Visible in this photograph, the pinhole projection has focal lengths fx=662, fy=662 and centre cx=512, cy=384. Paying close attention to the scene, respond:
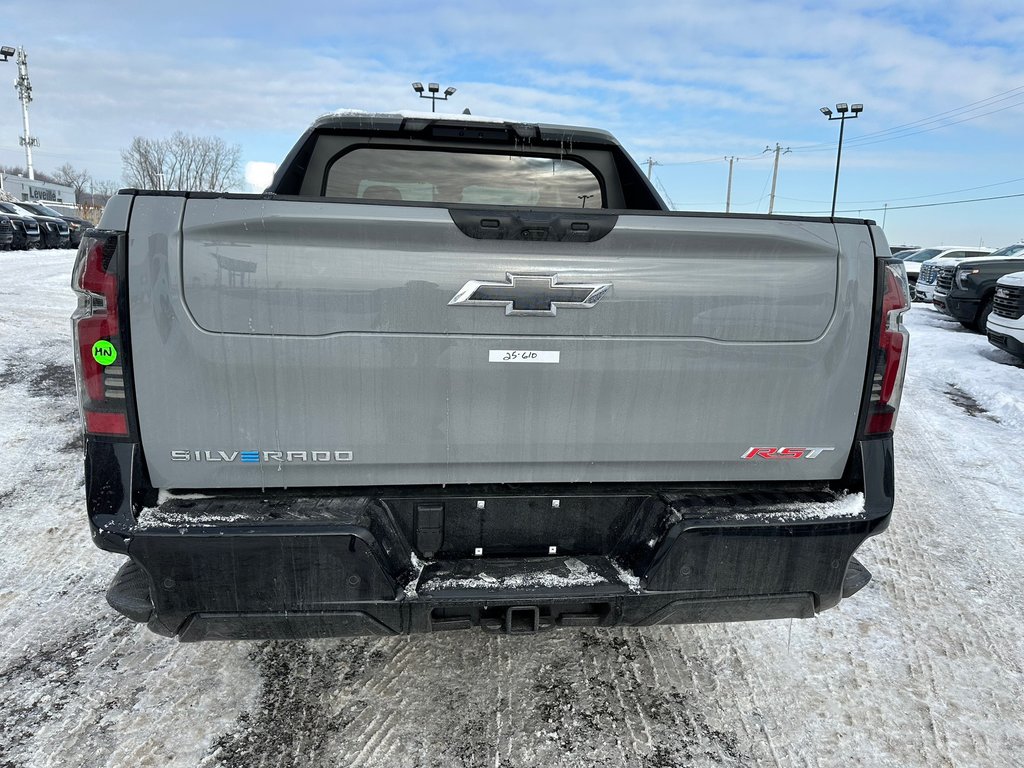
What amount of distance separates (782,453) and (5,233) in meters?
24.4

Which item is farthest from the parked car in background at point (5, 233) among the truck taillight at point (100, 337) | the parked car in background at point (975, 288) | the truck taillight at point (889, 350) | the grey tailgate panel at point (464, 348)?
the parked car in background at point (975, 288)

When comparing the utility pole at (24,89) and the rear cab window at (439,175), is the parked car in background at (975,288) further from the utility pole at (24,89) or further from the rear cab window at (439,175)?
the utility pole at (24,89)

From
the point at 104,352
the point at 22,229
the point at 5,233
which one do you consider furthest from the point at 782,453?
the point at 22,229

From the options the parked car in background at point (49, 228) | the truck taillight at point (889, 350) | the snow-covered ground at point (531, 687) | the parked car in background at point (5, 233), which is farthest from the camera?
the parked car in background at point (49, 228)

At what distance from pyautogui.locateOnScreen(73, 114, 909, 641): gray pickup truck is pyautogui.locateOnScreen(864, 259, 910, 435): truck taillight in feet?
0.03

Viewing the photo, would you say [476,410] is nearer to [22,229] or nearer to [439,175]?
[439,175]

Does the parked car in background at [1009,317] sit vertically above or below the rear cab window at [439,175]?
below

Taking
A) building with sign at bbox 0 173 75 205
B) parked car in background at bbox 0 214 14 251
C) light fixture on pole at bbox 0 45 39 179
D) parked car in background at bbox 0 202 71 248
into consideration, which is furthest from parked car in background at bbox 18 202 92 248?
building with sign at bbox 0 173 75 205

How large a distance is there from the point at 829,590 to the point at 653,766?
866 millimetres

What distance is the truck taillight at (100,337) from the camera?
1.88 meters

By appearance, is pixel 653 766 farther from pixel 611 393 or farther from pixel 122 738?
pixel 122 738

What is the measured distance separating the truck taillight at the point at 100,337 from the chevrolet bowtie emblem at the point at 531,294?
965 millimetres

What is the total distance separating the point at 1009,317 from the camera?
9.40 metres

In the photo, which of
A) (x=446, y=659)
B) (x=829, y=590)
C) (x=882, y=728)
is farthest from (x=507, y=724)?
(x=882, y=728)
